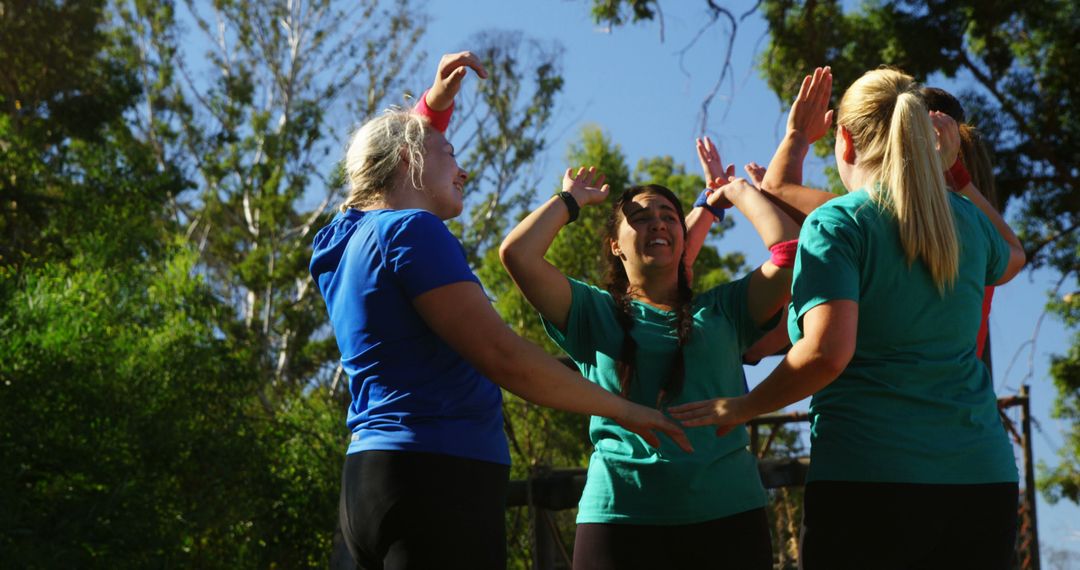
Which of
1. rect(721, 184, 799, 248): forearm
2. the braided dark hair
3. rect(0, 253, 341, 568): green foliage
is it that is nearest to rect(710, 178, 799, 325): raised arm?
rect(721, 184, 799, 248): forearm

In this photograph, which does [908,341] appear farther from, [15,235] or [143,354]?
[15,235]

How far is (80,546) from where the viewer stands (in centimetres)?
676

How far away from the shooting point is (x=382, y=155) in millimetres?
1854

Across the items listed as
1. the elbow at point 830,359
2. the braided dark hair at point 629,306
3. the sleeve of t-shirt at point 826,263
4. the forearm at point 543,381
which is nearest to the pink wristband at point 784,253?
the braided dark hair at point 629,306

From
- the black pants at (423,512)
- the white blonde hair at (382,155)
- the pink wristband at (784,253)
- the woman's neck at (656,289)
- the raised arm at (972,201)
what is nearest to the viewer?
the black pants at (423,512)

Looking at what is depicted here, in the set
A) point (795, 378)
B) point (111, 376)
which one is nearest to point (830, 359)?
point (795, 378)

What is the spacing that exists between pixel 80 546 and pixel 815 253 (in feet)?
20.5

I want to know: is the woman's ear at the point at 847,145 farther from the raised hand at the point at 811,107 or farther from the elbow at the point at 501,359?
the elbow at the point at 501,359

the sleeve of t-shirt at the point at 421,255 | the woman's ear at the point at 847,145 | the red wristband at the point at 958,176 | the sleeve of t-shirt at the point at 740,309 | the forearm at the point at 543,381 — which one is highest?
the red wristband at the point at 958,176

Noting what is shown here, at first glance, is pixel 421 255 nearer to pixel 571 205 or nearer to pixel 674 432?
pixel 674 432

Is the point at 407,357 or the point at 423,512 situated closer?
the point at 423,512

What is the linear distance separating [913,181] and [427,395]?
0.85 metres

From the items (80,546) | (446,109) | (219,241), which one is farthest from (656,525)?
(219,241)

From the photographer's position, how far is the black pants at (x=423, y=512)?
1572 mm
